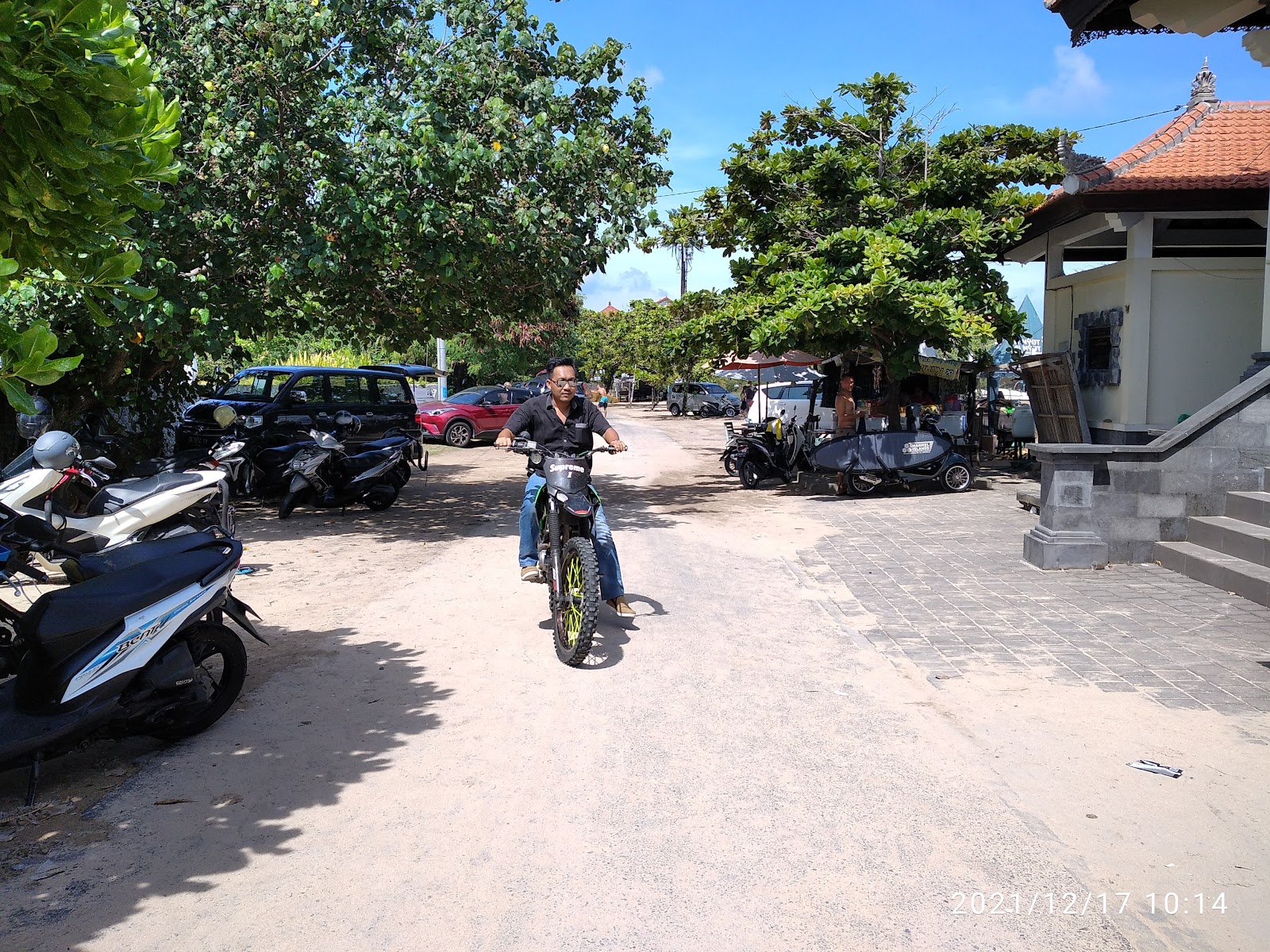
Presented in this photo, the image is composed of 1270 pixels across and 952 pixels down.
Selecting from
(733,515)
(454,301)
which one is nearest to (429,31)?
(454,301)

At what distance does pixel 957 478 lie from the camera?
14766 millimetres

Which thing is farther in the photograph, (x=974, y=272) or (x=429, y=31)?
(x=974, y=272)

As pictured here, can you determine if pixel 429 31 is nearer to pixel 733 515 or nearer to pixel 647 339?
pixel 733 515

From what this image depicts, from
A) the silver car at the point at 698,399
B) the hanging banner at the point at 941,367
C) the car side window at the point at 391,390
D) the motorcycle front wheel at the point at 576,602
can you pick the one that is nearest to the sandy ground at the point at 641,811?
the motorcycle front wheel at the point at 576,602

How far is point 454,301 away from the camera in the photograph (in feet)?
39.4

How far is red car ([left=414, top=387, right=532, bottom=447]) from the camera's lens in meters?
24.4

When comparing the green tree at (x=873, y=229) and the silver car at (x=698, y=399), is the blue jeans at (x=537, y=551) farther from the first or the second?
the silver car at (x=698, y=399)

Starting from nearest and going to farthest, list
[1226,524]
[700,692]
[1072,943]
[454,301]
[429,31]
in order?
1. [1072,943]
2. [700,692]
3. [1226,524]
4. [429,31]
5. [454,301]

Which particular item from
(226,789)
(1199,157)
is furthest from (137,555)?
(1199,157)

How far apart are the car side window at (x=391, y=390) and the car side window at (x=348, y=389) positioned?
10.6 inches

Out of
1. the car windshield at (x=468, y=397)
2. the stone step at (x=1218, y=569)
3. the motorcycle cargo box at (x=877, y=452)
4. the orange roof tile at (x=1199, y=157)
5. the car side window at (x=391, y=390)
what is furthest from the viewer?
the car windshield at (x=468, y=397)

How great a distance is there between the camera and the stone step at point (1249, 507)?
26.8 feet

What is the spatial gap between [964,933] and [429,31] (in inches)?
412

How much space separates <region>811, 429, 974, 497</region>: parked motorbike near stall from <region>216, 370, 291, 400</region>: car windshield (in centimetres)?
802
